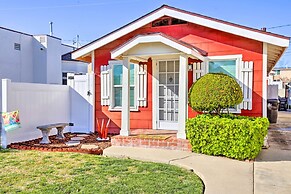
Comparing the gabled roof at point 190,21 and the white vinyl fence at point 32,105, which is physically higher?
the gabled roof at point 190,21

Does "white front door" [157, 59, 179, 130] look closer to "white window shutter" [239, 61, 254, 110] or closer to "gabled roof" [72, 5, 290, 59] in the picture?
"gabled roof" [72, 5, 290, 59]

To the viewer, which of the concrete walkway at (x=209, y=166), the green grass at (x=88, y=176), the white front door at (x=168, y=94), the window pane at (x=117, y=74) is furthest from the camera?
the window pane at (x=117, y=74)

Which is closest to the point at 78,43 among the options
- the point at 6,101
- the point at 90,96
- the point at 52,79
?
the point at 52,79

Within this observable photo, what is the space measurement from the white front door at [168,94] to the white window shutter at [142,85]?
1.54 feet

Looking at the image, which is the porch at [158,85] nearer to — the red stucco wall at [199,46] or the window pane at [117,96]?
the window pane at [117,96]

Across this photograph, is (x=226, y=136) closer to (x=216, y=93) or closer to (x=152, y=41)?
(x=216, y=93)

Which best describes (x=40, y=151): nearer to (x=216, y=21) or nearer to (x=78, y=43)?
(x=216, y=21)

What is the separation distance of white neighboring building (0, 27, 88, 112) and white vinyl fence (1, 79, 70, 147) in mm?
6665

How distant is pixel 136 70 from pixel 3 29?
9388mm

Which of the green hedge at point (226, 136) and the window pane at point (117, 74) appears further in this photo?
the window pane at point (117, 74)

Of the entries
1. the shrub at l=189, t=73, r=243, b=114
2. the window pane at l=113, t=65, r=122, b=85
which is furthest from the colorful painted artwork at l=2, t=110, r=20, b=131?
the shrub at l=189, t=73, r=243, b=114

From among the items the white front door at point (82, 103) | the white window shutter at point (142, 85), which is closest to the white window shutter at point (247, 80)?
the white window shutter at point (142, 85)

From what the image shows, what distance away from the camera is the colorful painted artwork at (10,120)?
7.47 meters

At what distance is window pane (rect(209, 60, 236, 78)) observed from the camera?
8.08 meters
